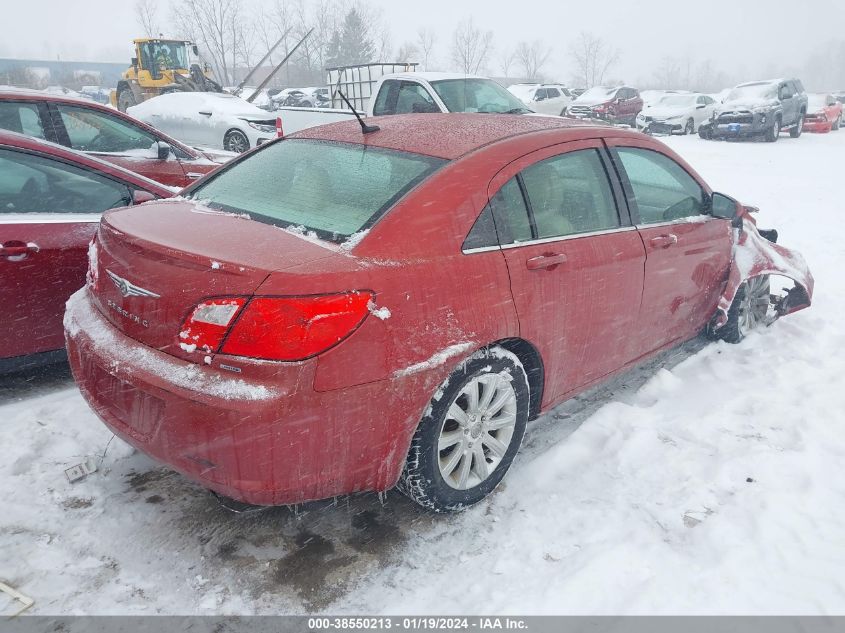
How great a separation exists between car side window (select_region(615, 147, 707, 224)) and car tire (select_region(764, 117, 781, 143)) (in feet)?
61.6

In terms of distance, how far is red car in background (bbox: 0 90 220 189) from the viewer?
546 cm

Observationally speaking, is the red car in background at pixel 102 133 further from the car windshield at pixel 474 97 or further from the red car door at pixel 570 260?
the car windshield at pixel 474 97

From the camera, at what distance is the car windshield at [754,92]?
67.4 feet

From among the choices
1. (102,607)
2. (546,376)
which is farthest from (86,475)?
(546,376)

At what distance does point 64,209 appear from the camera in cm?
391

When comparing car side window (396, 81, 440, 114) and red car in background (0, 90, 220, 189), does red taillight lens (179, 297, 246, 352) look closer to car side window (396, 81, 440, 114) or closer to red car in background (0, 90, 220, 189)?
red car in background (0, 90, 220, 189)

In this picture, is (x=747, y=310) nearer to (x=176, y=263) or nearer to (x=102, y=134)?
(x=176, y=263)

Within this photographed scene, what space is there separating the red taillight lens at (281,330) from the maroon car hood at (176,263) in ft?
0.30

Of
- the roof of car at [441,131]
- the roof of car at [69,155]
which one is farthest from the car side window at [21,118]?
the roof of car at [441,131]

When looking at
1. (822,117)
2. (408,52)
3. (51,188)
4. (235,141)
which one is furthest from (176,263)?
(408,52)

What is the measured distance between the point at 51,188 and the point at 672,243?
142 inches

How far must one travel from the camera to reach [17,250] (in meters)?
3.53

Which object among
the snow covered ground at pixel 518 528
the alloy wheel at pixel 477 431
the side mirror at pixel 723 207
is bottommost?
the snow covered ground at pixel 518 528

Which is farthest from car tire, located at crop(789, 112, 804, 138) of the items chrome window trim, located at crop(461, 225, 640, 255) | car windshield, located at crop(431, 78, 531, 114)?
chrome window trim, located at crop(461, 225, 640, 255)
